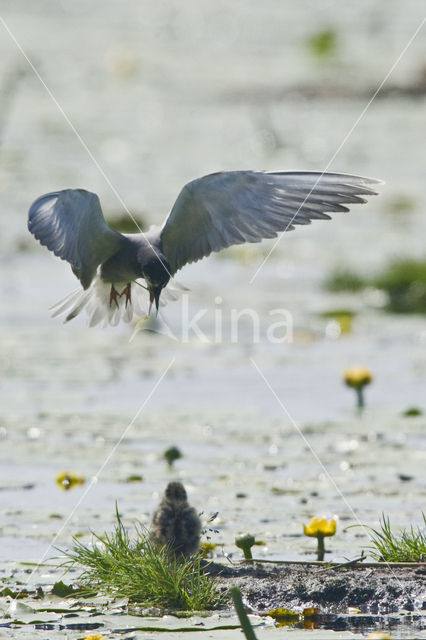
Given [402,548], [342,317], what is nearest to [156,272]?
[402,548]

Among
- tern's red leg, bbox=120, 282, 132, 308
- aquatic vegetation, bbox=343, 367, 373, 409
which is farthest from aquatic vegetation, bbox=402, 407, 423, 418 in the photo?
tern's red leg, bbox=120, 282, 132, 308

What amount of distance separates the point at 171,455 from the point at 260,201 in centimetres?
148

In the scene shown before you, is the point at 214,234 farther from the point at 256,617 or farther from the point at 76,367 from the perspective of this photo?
the point at 76,367

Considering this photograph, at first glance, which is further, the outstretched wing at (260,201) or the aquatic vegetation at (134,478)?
the aquatic vegetation at (134,478)

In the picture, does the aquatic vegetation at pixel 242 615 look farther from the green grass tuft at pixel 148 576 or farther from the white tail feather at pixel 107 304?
the white tail feather at pixel 107 304

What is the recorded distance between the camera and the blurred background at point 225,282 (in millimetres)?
5750

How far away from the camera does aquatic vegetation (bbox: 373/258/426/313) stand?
9961 mm

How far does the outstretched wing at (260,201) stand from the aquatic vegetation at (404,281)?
16.4ft

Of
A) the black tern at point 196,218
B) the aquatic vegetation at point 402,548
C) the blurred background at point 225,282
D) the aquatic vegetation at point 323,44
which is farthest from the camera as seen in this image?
the aquatic vegetation at point 323,44

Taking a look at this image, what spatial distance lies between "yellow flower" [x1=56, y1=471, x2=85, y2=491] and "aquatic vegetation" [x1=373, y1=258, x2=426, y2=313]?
4.75 meters

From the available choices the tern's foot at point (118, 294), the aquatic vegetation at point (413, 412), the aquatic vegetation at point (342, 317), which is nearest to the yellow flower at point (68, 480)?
the tern's foot at point (118, 294)

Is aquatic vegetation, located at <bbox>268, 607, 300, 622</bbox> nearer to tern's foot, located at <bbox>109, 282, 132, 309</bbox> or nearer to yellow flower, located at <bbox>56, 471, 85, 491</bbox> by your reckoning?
yellow flower, located at <bbox>56, 471, 85, 491</bbox>

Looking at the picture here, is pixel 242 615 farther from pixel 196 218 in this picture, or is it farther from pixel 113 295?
pixel 113 295

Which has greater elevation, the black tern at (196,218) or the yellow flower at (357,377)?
the black tern at (196,218)
